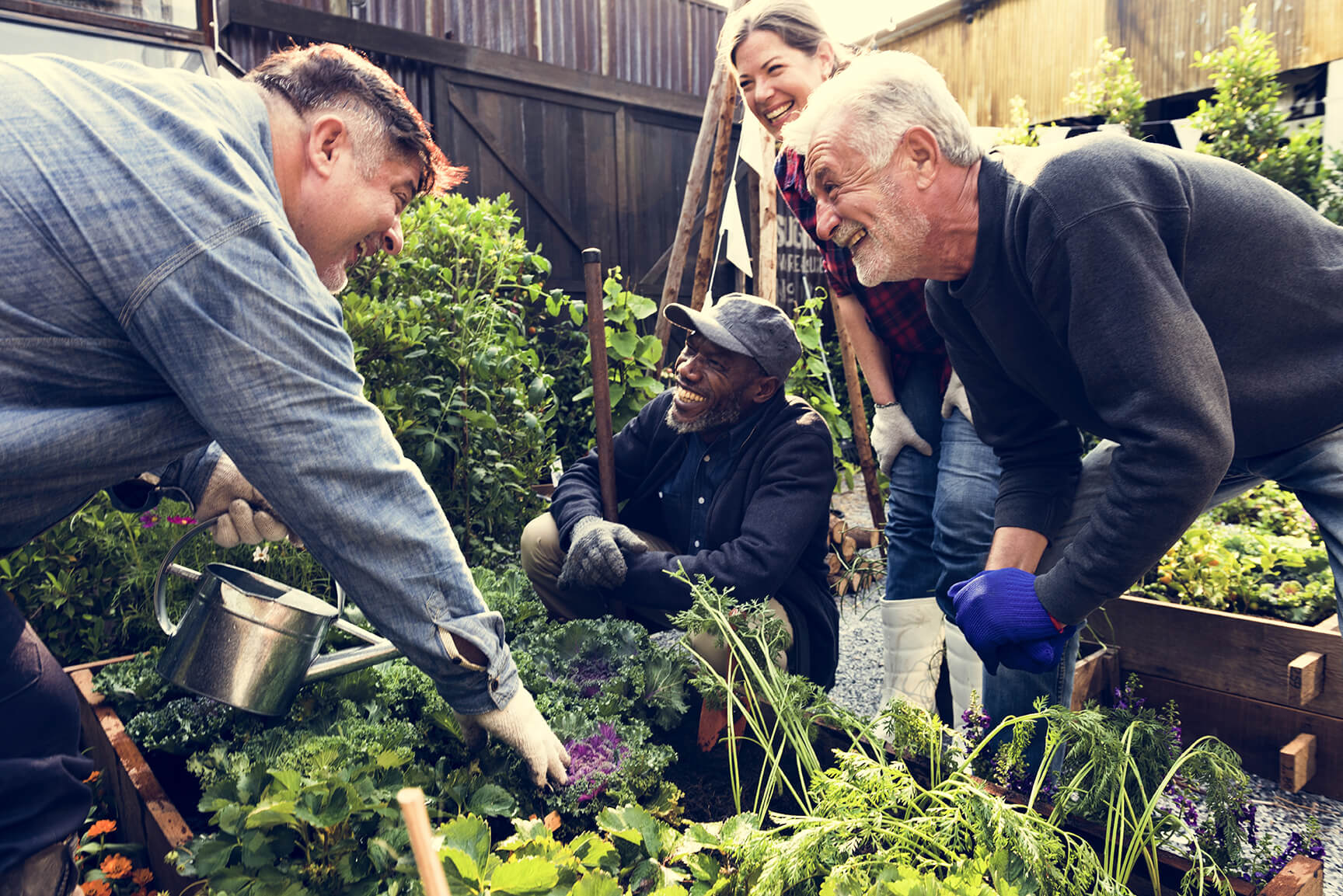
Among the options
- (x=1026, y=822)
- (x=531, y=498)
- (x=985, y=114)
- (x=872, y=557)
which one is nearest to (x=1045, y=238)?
(x=1026, y=822)

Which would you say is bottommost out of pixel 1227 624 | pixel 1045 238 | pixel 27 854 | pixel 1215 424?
pixel 1227 624

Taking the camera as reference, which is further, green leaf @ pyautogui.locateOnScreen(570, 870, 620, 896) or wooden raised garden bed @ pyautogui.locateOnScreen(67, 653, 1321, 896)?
wooden raised garden bed @ pyautogui.locateOnScreen(67, 653, 1321, 896)

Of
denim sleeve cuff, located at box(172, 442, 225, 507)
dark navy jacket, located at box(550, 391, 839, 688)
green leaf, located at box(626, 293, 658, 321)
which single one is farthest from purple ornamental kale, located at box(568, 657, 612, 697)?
green leaf, located at box(626, 293, 658, 321)

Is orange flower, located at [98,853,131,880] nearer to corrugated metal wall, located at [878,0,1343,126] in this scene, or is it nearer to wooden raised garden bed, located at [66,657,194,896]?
wooden raised garden bed, located at [66,657,194,896]

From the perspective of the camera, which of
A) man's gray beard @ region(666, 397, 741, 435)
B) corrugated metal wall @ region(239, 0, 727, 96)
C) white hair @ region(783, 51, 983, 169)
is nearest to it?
white hair @ region(783, 51, 983, 169)

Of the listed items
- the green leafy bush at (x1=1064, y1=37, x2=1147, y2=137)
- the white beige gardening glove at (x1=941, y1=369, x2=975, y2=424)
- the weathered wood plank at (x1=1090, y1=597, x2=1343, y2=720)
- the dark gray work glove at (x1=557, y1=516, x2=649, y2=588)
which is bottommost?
the weathered wood plank at (x1=1090, y1=597, x2=1343, y2=720)

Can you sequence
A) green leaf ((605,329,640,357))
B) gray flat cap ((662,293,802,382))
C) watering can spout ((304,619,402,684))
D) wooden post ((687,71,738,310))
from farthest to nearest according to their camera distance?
green leaf ((605,329,640,357)) → wooden post ((687,71,738,310)) → gray flat cap ((662,293,802,382)) → watering can spout ((304,619,402,684))

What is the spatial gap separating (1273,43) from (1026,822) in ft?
19.3

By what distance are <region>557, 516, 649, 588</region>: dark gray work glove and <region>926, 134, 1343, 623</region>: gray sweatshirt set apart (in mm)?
1229

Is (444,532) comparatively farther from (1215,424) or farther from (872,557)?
(872,557)

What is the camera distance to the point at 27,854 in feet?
4.13

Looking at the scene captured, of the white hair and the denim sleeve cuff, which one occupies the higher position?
the white hair

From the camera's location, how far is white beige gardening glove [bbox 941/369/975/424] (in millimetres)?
2223

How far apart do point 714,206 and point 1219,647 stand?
8.95ft
